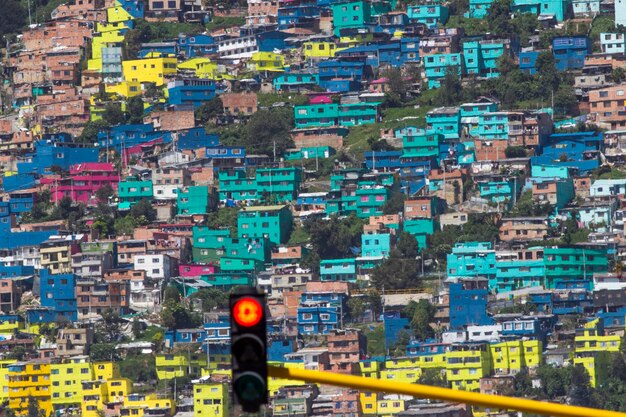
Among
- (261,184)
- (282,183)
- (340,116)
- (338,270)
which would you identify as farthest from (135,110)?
(338,270)

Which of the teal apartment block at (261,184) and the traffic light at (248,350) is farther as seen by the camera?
the teal apartment block at (261,184)

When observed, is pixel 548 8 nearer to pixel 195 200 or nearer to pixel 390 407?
pixel 195 200

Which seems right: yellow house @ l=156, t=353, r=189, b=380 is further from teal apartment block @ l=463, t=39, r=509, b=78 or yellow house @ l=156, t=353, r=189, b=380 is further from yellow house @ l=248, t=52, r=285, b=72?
yellow house @ l=248, t=52, r=285, b=72

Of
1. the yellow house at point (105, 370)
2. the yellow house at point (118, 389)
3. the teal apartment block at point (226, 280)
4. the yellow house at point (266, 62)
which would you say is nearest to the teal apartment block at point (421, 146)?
the teal apartment block at point (226, 280)

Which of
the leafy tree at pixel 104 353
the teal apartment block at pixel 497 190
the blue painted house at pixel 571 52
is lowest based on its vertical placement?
the leafy tree at pixel 104 353

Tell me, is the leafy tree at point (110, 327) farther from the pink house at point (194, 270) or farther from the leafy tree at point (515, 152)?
the leafy tree at point (515, 152)

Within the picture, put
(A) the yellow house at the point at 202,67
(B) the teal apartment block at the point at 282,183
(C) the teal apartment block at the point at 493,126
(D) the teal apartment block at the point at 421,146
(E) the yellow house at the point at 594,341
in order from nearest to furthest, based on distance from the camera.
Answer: (E) the yellow house at the point at 594,341
(B) the teal apartment block at the point at 282,183
(D) the teal apartment block at the point at 421,146
(C) the teal apartment block at the point at 493,126
(A) the yellow house at the point at 202,67
